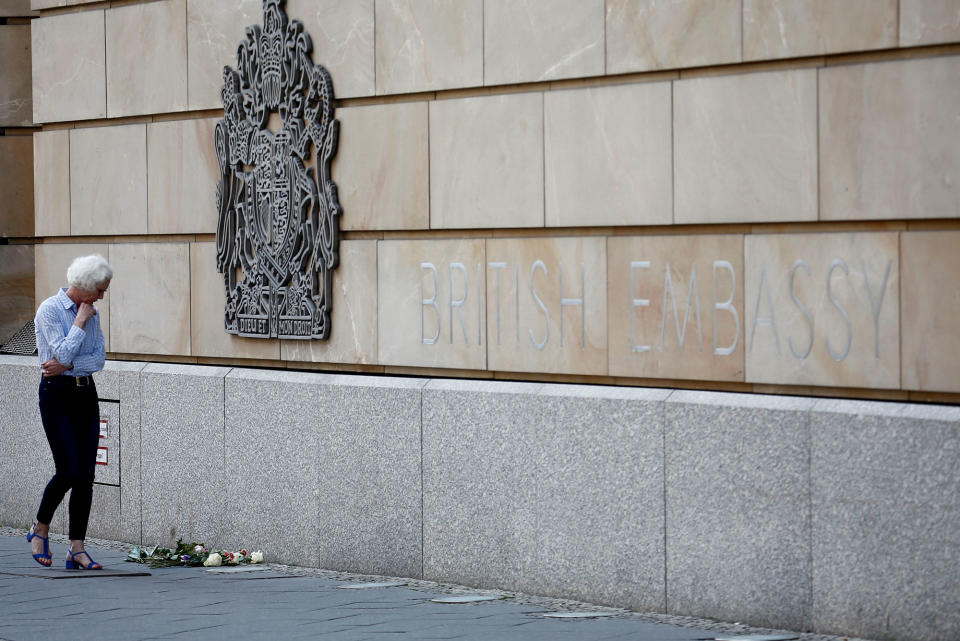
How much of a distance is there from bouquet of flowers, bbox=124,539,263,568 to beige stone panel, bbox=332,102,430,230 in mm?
2254

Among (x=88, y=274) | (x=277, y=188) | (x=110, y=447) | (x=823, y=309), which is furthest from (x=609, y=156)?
(x=110, y=447)

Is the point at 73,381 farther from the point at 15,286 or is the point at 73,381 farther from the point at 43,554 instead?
A: the point at 15,286

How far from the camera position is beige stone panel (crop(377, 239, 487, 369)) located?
28.8ft

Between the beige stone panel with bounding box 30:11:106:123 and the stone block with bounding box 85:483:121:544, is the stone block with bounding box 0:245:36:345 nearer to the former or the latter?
the beige stone panel with bounding box 30:11:106:123

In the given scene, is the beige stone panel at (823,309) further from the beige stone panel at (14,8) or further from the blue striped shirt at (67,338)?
the beige stone panel at (14,8)

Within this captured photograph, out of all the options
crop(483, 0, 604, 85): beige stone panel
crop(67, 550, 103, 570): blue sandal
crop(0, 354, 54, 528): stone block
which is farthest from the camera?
crop(0, 354, 54, 528): stone block

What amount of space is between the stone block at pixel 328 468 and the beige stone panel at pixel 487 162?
112 centimetres

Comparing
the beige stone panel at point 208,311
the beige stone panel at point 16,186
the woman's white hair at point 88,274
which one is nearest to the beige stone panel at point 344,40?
the beige stone panel at point 208,311

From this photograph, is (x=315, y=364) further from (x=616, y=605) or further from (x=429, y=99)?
(x=616, y=605)

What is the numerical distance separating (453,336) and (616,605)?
1.91 meters

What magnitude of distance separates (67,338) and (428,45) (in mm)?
2745

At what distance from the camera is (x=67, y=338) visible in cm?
891

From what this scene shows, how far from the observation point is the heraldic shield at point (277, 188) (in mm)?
9633

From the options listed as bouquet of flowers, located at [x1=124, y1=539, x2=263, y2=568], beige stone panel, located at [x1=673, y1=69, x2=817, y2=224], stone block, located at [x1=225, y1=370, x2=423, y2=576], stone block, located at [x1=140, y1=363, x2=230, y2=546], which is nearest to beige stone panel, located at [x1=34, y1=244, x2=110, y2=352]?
stone block, located at [x1=140, y1=363, x2=230, y2=546]
